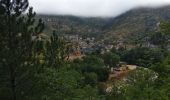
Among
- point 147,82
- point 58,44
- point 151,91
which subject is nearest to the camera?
point 151,91

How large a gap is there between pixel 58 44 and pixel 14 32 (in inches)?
1713

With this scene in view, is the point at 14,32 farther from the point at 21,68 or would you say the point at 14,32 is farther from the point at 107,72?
the point at 107,72

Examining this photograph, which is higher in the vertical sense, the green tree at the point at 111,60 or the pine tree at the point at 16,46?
the pine tree at the point at 16,46

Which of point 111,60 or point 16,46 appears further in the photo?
point 111,60

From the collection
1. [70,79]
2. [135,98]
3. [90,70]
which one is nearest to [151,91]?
[135,98]

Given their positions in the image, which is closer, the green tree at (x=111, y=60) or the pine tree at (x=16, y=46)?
the pine tree at (x=16, y=46)

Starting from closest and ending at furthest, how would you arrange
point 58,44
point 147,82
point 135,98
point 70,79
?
1. point 147,82
2. point 135,98
3. point 70,79
4. point 58,44

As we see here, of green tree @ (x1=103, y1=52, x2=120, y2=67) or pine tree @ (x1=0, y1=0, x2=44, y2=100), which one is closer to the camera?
pine tree @ (x1=0, y1=0, x2=44, y2=100)

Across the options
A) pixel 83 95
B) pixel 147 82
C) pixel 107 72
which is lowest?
pixel 107 72

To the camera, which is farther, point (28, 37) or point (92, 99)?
point (92, 99)

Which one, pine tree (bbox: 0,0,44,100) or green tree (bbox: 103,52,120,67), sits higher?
pine tree (bbox: 0,0,44,100)

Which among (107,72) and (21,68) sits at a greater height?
(21,68)

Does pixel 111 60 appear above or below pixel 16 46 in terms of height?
below

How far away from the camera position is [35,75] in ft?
125
